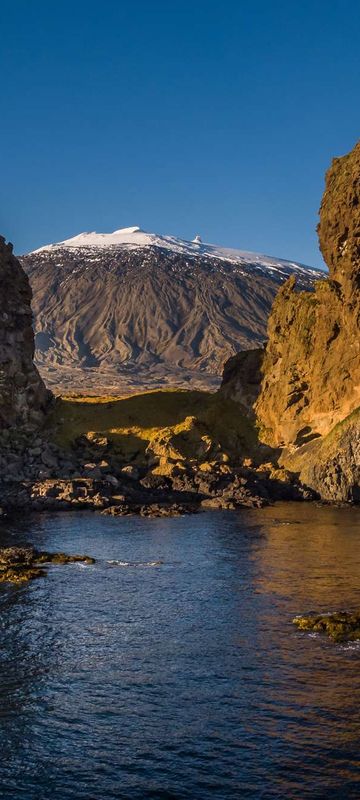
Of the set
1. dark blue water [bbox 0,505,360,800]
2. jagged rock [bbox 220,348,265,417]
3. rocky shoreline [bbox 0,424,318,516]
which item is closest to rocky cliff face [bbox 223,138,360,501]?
jagged rock [bbox 220,348,265,417]

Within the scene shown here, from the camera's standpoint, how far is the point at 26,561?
206 ft

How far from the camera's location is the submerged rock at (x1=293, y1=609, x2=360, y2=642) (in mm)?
42500

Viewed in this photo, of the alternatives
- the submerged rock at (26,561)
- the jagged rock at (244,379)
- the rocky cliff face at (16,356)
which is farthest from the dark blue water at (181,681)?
the jagged rock at (244,379)

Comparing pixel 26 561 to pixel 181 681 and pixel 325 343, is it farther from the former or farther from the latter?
pixel 325 343

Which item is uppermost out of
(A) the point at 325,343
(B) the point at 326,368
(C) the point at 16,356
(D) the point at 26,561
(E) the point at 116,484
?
(A) the point at 325,343

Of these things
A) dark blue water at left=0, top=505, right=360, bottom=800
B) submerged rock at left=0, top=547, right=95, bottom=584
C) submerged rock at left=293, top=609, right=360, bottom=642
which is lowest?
dark blue water at left=0, top=505, right=360, bottom=800

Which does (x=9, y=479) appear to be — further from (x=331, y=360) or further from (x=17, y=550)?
(x=331, y=360)

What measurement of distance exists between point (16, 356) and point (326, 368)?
143ft

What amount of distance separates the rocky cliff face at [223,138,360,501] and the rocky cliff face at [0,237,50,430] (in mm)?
32789

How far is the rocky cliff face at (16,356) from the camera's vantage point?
113 meters

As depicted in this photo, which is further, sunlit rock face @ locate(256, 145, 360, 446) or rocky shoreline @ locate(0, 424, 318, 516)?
sunlit rock face @ locate(256, 145, 360, 446)

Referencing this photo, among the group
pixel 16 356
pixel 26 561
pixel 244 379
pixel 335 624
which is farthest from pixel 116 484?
pixel 335 624

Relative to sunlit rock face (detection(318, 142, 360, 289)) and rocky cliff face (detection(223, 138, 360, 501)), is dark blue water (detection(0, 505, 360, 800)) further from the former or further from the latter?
sunlit rock face (detection(318, 142, 360, 289))

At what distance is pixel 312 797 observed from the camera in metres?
26.2
